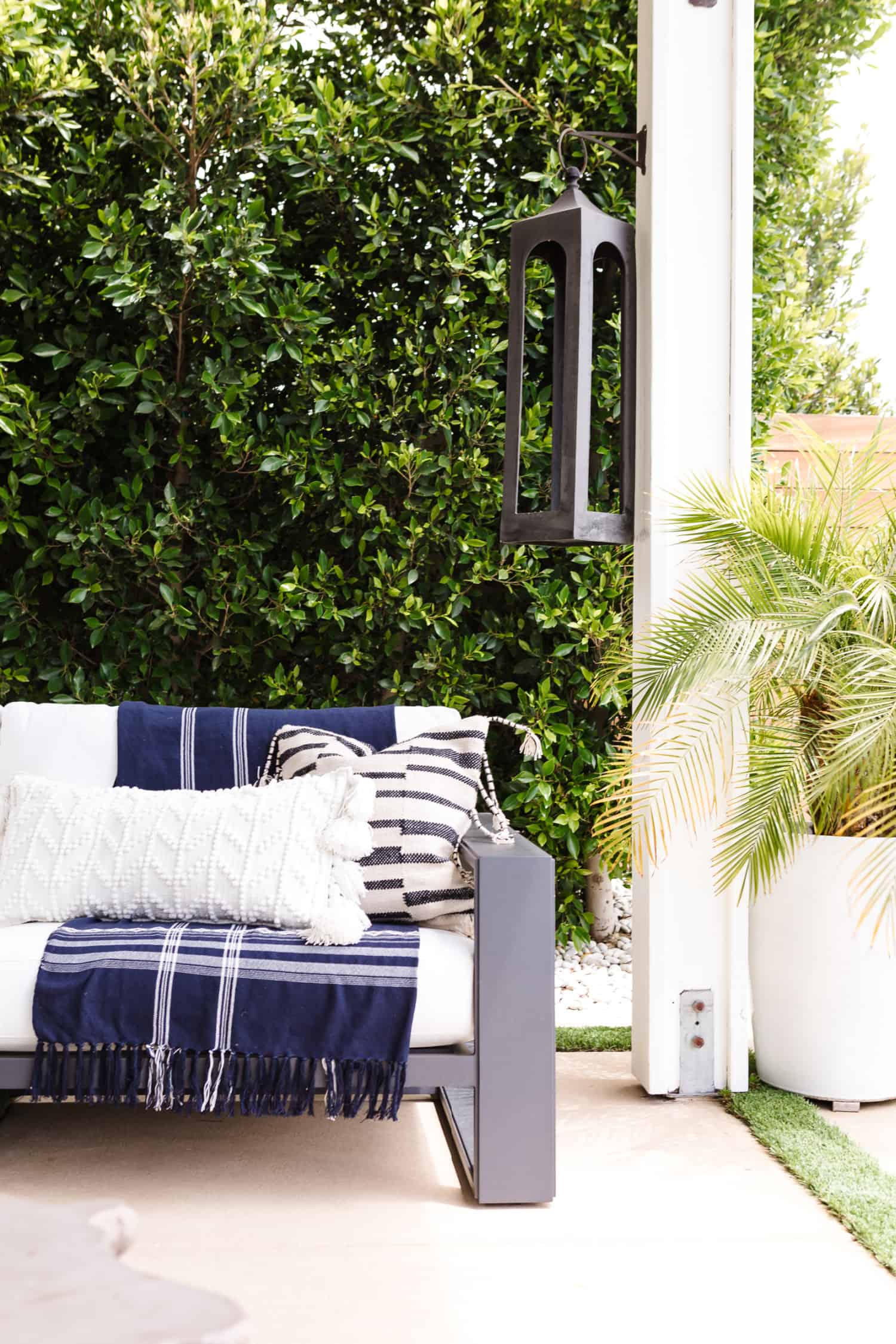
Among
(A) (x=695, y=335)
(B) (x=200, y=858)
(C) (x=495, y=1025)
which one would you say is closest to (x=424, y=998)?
(C) (x=495, y=1025)

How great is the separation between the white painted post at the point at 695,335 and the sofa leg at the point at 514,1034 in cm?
61

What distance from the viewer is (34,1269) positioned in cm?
78

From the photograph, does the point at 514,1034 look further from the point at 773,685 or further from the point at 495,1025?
the point at 773,685

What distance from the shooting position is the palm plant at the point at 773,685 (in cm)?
221

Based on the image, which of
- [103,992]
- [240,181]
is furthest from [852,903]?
[240,181]

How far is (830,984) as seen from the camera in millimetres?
2311

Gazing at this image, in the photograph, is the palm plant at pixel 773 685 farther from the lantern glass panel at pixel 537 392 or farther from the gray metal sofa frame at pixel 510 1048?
the lantern glass panel at pixel 537 392

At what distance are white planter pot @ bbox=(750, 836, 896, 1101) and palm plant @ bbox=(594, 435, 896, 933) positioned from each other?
6 cm

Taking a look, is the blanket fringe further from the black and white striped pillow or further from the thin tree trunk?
the thin tree trunk

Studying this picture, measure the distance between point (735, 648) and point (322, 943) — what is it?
3.15 ft

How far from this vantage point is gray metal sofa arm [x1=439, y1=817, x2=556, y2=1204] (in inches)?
73.6

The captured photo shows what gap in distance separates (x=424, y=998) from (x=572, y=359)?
1378 mm

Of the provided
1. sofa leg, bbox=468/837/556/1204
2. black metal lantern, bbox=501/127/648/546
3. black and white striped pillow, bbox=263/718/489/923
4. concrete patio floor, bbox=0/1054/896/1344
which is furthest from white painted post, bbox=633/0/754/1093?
sofa leg, bbox=468/837/556/1204

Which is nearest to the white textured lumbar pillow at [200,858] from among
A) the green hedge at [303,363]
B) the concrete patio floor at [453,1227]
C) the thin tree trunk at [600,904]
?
the concrete patio floor at [453,1227]
